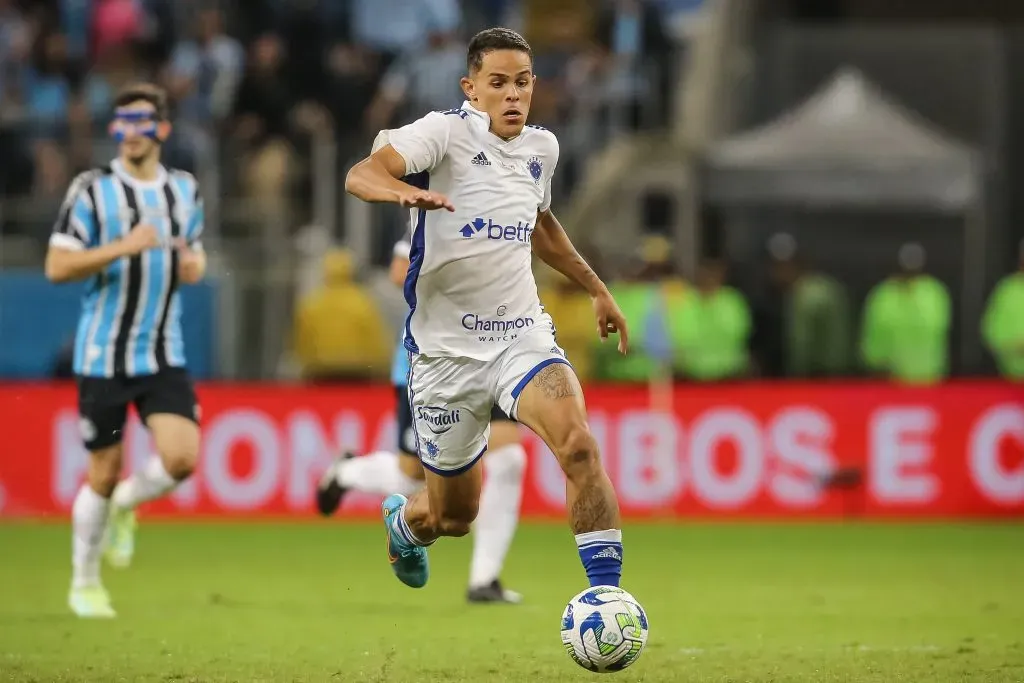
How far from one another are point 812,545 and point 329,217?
686cm

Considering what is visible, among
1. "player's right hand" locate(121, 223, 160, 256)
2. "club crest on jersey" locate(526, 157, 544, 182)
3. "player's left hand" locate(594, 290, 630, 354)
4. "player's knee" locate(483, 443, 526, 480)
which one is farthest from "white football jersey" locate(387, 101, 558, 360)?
"player's knee" locate(483, 443, 526, 480)

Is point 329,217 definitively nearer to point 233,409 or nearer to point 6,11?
point 233,409

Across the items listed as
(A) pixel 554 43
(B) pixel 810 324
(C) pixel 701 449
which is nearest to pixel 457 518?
(C) pixel 701 449

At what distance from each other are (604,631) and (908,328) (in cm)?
1244

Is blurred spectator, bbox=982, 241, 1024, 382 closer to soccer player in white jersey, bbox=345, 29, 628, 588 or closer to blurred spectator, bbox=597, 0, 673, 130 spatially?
blurred spectator, bbox=597, 0, 673, 130

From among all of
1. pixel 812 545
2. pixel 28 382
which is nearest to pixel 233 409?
pixel 28 382

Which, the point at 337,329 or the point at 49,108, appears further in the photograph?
the point at 49,108

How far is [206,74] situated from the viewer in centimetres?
2030

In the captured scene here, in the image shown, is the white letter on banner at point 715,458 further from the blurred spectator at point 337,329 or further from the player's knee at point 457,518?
the player's knee at point 457,518

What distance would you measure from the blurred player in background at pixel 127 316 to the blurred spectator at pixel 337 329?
7.15 m

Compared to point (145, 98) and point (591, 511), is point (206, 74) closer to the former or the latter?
point (145, 98)

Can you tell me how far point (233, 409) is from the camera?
17.2m

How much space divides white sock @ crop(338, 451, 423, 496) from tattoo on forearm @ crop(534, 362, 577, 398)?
3.25 meters

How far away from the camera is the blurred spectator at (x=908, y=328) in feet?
61.5
